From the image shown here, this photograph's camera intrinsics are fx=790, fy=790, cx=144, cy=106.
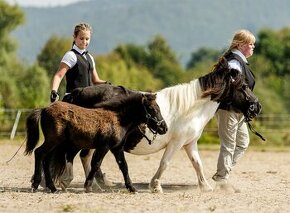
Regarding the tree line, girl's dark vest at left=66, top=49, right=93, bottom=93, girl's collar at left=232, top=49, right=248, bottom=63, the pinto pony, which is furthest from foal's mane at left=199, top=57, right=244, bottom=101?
the tree line

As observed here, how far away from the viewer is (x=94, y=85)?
988cm

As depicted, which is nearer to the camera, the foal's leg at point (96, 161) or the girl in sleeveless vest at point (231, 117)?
the foal's leg at point (96, 161)

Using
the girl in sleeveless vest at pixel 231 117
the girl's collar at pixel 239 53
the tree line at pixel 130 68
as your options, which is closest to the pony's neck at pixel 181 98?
the girl in sleeveless vest at pixel 231 117

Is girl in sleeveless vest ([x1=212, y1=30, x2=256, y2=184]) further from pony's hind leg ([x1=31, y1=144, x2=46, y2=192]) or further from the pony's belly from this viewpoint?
pony's hind leg ([x1=31, y1=144, x2=46, y2=192])

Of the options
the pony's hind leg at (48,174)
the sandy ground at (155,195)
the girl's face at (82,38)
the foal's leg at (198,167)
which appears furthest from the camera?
the foal's leg at (198,167)

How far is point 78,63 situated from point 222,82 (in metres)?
1.81

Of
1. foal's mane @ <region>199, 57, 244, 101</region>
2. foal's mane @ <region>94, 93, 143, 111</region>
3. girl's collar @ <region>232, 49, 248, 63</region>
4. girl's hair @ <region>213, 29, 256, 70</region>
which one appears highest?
girl's hair @ <region>213, 29, 256, 70</region>

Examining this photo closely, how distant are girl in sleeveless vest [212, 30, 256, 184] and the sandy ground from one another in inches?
12.5

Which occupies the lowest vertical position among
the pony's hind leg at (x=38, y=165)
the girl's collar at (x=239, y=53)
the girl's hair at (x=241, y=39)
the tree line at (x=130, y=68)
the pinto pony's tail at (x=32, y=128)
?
the tree line at (x=130, y=68)

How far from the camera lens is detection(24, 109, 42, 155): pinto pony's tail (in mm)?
9297

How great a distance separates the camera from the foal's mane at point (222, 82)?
386 inches

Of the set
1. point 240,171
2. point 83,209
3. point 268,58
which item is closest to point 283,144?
point 240,171

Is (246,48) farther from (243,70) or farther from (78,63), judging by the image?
(78,63)

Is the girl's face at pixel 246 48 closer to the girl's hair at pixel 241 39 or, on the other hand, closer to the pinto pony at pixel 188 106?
Answer: the girl's hair at pixel 241 39
